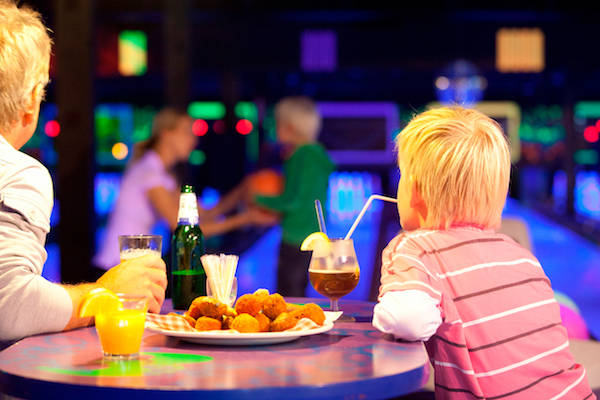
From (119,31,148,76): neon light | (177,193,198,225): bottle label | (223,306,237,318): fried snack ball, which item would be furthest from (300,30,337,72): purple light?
(223,306,237,318): fried snack ball

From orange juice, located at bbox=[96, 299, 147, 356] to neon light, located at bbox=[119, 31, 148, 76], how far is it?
1100cm

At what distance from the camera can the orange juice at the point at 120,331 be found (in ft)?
4.72

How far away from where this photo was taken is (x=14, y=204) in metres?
1.60

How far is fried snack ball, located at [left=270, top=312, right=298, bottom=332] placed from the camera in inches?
62.1

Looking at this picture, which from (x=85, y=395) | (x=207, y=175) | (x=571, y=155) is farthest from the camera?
(x=207, y=175)

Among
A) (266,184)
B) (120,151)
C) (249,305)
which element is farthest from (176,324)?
(120,151)

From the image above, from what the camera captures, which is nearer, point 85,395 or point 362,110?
point 85,395

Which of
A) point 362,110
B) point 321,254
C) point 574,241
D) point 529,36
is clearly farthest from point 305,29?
point 321,254

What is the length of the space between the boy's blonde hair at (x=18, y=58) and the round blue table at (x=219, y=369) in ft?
1.62

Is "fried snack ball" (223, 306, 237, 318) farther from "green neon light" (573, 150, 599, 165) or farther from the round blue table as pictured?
"green neon light" (573, 150, 599, 165)

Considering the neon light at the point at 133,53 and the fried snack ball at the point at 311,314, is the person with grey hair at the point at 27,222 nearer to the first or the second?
the fried snack ball at the point at 311,314

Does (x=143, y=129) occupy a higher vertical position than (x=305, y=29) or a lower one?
lower

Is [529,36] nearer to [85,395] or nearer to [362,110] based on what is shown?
[362,110]

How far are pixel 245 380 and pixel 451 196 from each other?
65 centimetres
